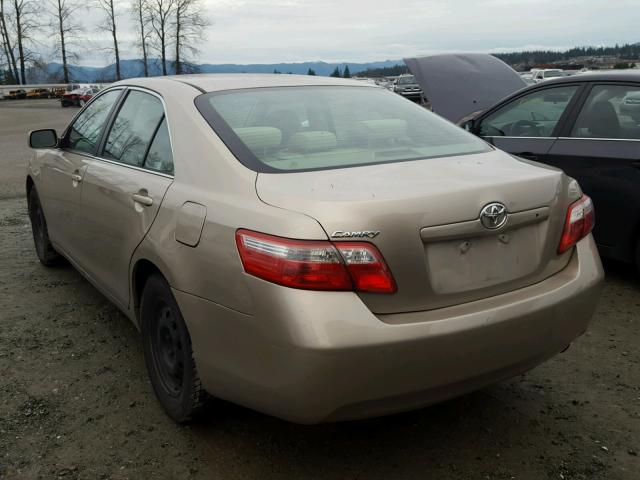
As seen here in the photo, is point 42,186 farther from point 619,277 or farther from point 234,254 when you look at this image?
point 619,277

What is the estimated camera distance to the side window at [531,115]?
16.9 ft

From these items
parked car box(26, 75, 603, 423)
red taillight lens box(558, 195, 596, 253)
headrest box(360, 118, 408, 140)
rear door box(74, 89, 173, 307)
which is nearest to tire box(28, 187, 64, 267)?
rear door box(74, 89, 173, 307)

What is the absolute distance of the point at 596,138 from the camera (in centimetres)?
477

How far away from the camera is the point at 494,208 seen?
2303 millimetres

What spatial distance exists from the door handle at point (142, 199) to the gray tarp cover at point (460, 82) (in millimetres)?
4692

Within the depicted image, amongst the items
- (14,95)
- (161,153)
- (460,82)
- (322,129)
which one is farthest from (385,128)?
(14,95)

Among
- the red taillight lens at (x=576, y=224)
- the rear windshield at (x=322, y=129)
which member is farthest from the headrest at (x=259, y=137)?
the red taillight lens at (x=576, y=224)

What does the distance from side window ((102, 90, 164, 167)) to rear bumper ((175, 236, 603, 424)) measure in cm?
110

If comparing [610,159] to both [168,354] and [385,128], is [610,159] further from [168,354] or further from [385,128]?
[168,354]

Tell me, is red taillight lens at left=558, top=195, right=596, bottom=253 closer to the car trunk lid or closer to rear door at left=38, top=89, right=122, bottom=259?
the car trunk lid

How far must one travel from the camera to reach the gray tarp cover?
280 inches

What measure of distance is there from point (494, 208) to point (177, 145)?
4.65 ft

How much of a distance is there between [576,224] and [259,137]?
4.56 feet

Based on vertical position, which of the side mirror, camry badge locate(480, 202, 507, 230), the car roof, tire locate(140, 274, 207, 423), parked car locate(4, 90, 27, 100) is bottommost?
parked car locate(4, 90, 27, 100)
